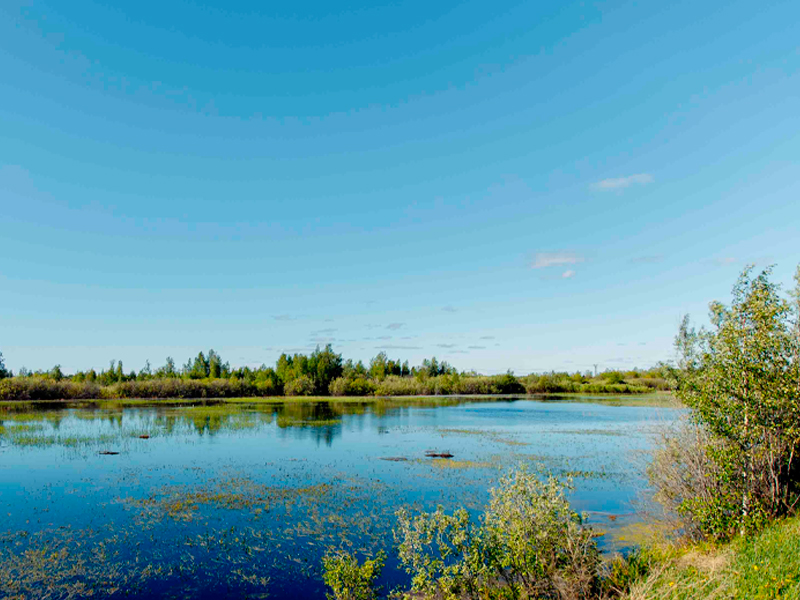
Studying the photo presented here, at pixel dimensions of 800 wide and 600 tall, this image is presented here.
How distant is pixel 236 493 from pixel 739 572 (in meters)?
21.6

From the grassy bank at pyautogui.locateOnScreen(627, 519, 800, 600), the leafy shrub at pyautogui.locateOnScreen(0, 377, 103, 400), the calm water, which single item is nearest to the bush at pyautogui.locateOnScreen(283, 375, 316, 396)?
the leafy shrub at pyautogui.locateOnScreen(0, 377, 103, 400)

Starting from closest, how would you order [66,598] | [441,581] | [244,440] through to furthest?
[441,581] → [66,598] → [244,440]

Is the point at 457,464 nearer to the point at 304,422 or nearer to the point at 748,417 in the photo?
the point at 748,417

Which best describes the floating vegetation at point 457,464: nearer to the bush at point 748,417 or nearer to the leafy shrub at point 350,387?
the bush at point 748,417

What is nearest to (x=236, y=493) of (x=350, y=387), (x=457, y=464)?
(x=457, y=464)

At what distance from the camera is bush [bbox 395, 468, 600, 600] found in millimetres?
11781

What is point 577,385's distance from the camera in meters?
159

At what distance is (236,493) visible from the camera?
25.5 metres

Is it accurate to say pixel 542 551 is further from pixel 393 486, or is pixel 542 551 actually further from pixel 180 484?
pixel 180 484

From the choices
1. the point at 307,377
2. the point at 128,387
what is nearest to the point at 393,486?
the point at 128,387

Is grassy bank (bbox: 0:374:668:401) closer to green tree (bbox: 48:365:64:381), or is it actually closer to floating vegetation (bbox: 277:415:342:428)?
green tree (bbox: 48:365:64:381)

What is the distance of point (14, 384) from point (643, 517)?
113 m

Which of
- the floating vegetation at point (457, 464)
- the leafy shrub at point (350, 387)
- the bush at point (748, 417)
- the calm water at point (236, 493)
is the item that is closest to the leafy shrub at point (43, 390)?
the leafy shrub at point (350, 387)

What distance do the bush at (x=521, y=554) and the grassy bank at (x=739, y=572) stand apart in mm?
1342
